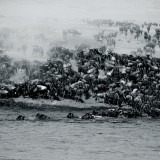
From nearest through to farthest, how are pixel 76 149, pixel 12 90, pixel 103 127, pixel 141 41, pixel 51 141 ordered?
1. pixel 76 149
2. pixel 51 141
3. pixel 103 127
4. pixel 12 90
5. pixel 141 41

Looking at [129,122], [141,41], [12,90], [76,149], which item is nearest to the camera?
[76,149]

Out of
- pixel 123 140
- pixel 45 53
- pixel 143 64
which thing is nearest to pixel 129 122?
pixel 123 140

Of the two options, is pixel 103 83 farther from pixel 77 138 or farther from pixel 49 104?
pixel 77 138

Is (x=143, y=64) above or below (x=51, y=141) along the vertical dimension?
above

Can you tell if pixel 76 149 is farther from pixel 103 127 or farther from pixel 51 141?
pixel 103 127

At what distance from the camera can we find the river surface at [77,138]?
26.3 m

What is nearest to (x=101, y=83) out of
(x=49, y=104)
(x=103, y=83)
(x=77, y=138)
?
(x=103, y=83)

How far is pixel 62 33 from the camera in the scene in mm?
78438

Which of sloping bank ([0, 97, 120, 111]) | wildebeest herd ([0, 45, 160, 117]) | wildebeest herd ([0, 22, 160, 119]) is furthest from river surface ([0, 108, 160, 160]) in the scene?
wildebeest herd ([0, 45, 160, 117])

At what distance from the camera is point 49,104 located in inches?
1742

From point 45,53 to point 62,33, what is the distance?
602 inches

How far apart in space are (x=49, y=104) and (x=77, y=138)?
13399 millimetres

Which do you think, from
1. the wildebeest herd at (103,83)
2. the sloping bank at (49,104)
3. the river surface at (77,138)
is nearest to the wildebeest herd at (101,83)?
the wildebeest herd at (103,83)

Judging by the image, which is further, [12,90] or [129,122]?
[12,90]
